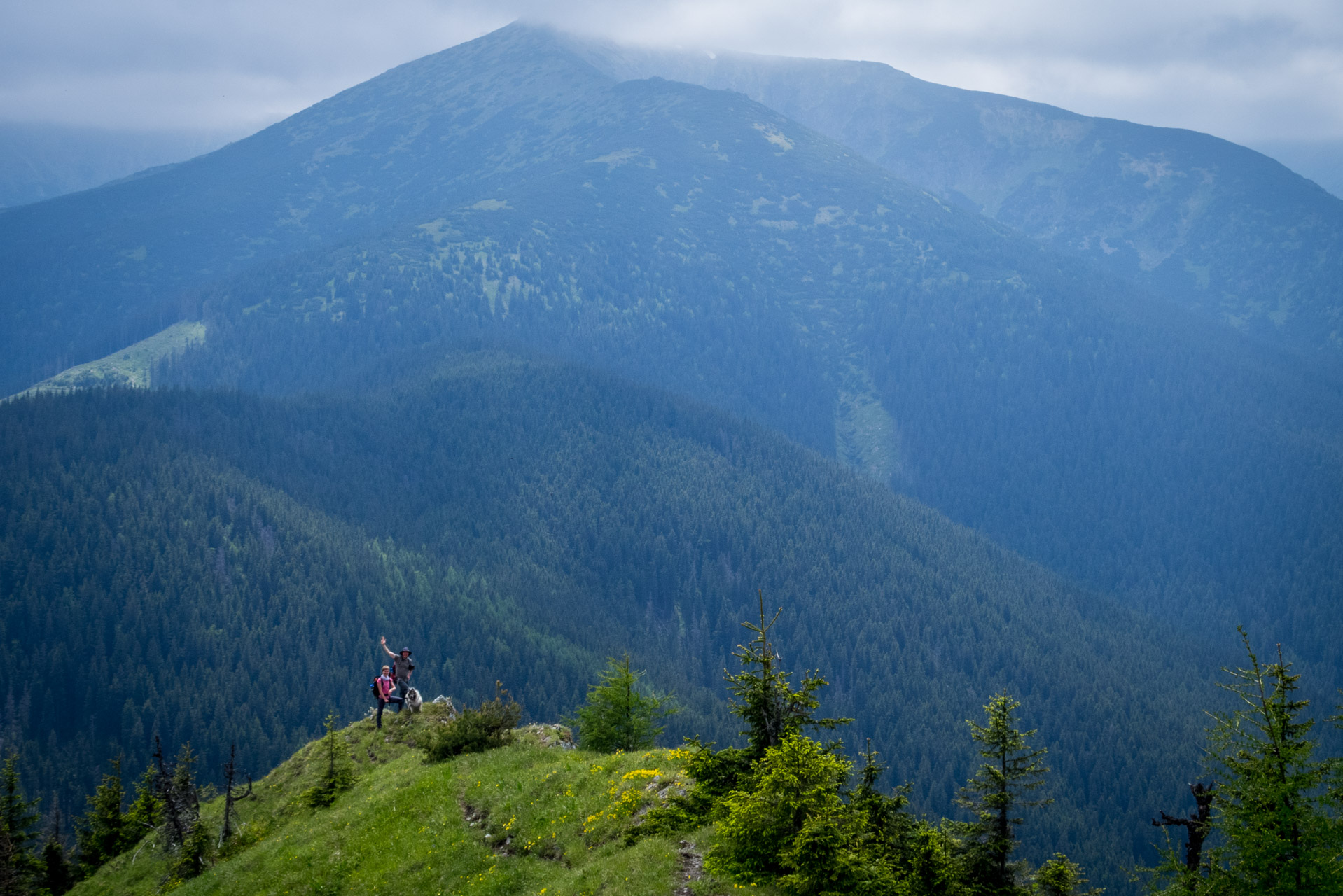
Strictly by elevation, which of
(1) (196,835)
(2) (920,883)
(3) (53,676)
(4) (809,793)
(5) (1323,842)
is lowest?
(3) (53,676)

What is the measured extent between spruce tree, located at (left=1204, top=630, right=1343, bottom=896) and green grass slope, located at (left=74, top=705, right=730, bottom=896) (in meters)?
14.6

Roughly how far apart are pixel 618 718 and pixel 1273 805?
1272 inches

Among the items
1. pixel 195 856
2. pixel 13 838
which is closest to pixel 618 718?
pixel 195 856

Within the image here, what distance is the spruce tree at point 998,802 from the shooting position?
29766 millimetres

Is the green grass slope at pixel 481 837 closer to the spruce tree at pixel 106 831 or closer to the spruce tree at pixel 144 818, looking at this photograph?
the spruce tree at pixel 144 818

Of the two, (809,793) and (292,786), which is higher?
(809,793)

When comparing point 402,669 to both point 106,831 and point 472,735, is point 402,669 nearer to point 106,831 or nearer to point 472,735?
point 472,735

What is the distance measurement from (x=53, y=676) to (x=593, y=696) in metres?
157

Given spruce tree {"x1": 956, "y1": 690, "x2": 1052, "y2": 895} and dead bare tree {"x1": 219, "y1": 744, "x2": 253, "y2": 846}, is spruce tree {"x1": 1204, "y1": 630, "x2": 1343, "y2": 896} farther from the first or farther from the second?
dead bare tree {"x1": 219, "y1": 744, "x2": 253, "y2": 846}

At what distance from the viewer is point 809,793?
73.4 feet

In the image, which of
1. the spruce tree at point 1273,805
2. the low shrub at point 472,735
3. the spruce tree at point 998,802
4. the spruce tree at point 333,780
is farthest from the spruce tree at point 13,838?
the spruce tree at point 1273,805

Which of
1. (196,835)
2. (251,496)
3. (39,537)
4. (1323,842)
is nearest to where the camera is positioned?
(1323,842)

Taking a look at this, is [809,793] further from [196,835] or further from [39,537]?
[39,537]

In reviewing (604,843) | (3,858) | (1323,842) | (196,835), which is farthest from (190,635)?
(1323,842)
